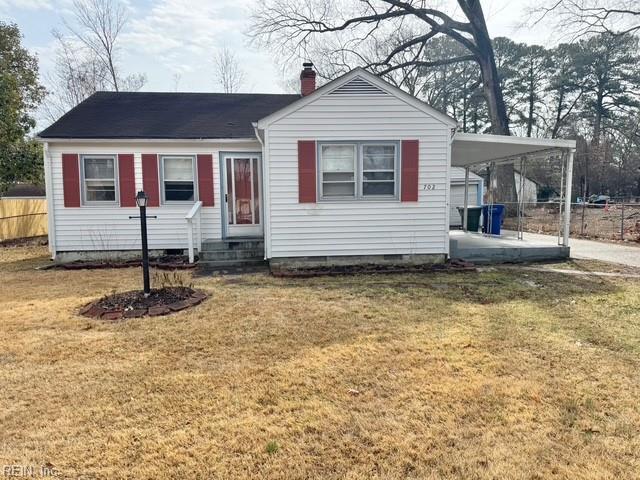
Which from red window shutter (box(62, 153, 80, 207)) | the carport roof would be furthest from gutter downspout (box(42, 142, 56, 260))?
the carport roof

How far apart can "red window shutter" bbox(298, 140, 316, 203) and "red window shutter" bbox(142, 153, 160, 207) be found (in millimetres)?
3870

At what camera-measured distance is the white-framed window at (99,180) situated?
972 centimetres

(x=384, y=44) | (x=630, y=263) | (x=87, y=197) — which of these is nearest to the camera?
(x=630, y=263)

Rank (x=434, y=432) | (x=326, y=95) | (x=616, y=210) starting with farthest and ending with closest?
(x=616, y=210) → (x=326, y=95) → (x=434, y=432)

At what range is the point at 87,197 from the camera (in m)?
9.77

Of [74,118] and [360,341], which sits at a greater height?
[74,118]

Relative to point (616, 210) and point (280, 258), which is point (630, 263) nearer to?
point (280, 258)

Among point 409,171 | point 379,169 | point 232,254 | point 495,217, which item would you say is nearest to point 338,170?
point 379,169

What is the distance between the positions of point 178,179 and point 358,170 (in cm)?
456

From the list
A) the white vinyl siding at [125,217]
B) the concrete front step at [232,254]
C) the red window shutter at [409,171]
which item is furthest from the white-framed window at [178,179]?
the red window shutter at [409,171]

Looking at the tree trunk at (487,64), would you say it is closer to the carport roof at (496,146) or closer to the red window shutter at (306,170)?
the carport roof at (496,146)

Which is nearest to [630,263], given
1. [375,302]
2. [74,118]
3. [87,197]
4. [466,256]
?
[466,256]

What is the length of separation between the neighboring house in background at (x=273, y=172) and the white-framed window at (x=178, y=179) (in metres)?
0.02

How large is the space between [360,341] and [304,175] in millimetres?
4666
